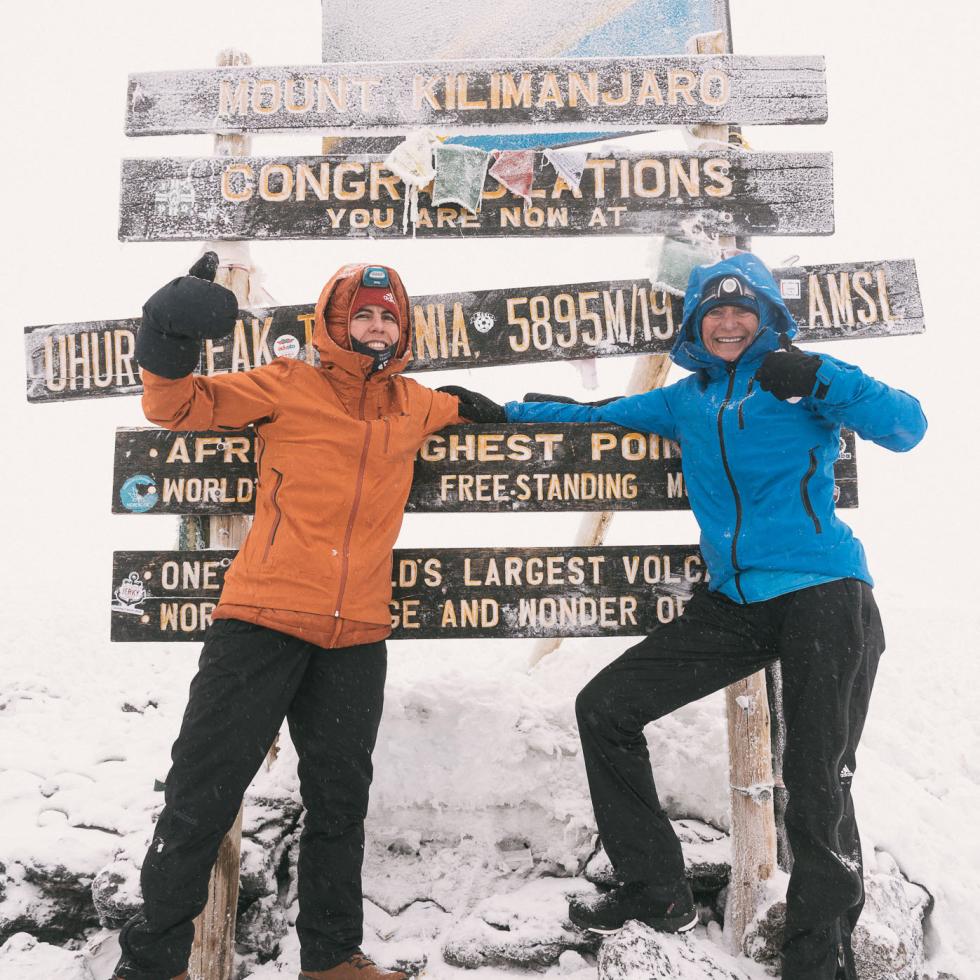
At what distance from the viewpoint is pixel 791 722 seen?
311 centimetres

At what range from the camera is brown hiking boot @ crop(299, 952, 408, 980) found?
3.10m

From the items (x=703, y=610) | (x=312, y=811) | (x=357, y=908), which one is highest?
(x=703, y=610)

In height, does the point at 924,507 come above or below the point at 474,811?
above

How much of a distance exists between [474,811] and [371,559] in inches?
71.5

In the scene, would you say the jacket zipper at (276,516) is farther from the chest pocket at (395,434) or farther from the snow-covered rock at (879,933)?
the snow-covered rock at (879,933)

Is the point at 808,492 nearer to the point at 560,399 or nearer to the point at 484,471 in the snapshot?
the point at 560,399

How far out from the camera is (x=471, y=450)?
3.99 m

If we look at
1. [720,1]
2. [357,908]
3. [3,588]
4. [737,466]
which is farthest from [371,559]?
[3,588]

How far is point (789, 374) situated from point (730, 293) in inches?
25.4

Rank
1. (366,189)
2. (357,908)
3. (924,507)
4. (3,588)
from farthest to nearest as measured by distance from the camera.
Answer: (924,507) → (3,588) → (366,189) → (357,908)

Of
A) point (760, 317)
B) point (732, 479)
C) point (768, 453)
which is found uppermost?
point (760, 317)

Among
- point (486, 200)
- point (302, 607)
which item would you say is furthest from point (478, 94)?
point (302, 607)

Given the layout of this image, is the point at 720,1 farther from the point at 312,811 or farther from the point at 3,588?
the point at 3,588

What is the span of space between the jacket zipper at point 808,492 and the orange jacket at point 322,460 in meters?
1.80
